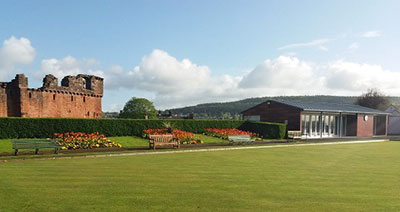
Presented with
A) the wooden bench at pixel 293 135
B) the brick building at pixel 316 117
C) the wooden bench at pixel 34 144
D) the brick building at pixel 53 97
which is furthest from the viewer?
the brick building at pixel 316 117

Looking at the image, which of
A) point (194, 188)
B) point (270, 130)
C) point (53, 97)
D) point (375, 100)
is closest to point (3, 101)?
point (53, 97)

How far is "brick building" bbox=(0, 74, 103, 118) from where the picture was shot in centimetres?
2847

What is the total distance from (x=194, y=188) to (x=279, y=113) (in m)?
26.1

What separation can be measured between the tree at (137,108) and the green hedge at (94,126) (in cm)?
4174

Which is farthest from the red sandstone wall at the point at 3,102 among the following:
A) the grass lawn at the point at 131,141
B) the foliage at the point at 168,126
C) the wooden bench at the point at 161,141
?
the wooden bench at the point at 161,141

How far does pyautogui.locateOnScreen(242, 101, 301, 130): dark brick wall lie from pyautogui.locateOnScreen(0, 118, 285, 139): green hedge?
125 inches

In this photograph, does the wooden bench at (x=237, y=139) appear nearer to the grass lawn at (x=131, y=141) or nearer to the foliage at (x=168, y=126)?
the grass lawn at (x=131, y=141)

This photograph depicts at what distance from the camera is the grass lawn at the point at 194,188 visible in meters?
5.86

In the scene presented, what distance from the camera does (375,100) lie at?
71625 millimetres

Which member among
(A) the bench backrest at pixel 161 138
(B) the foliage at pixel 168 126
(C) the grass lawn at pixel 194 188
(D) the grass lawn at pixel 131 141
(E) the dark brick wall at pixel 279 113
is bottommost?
(D) the grass lawn at pixel 131 141

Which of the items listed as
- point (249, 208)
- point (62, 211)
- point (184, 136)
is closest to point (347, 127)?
point (184, 136)

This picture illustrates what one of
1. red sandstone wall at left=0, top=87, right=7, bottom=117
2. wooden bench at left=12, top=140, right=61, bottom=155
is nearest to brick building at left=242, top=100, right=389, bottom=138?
wooden bench at left=12, top=140, right=61, bottom=155

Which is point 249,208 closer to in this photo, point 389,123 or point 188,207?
point 188,207

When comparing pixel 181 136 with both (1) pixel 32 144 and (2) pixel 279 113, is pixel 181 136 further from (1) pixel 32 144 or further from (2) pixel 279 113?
(2) pixel 279 113
